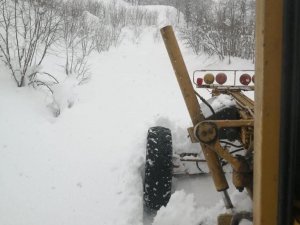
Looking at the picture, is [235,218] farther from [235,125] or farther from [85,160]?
[85,160]

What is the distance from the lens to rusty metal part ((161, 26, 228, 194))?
1967mm

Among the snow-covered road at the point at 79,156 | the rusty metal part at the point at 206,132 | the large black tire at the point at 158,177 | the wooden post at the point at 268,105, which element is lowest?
the snow-covered road at the point at 79,156

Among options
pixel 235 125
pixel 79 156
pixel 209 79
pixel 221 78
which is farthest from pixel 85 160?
pixel 235 125

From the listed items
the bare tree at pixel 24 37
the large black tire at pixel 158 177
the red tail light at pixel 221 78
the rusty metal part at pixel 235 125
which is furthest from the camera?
the bare tree at pixel 24 37

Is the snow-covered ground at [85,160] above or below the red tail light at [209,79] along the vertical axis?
below

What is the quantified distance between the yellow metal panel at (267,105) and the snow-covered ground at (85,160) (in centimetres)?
94

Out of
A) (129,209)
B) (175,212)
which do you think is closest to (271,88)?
(175,212)

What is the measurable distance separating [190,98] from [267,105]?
78 centimetres

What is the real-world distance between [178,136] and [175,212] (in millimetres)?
1742

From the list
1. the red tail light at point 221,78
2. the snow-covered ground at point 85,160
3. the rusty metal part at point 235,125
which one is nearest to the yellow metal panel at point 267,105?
the rusty metal part at point 235,125

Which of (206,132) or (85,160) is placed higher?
(206,132)

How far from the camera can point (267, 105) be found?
3.98ft

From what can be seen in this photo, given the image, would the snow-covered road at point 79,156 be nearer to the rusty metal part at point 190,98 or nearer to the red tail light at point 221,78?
the red tail light at point 221,78

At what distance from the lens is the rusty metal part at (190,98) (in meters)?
1.97
